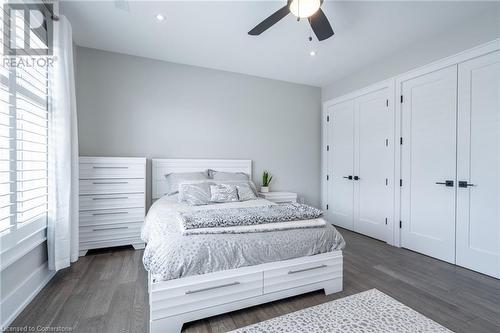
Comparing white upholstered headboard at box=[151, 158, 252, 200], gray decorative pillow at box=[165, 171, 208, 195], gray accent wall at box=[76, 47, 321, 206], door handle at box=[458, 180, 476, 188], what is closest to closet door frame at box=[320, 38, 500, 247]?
door handle at box=[458, 180, 476, 188]

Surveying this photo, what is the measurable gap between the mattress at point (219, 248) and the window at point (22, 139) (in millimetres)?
969

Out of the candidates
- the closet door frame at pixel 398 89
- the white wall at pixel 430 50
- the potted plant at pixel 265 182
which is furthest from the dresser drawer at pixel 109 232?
the white wall at pixel 430 50

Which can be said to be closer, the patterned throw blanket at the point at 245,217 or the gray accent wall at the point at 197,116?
the patterned throw blanket at the point at 245,217

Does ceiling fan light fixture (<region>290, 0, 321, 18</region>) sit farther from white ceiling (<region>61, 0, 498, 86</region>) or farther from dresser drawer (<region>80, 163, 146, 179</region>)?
dresser drawer (<region>80, 163, 146, 179</region>)

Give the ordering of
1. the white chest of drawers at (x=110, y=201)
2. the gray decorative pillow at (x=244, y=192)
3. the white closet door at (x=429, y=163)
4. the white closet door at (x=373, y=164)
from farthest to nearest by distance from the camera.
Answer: the white closet door at (x=373, y=164)
the gray decorative pillow at (x=244, y=192)
the white chest of drawers at (x=110, y=201)
the white closet door at (x=429, y=163)

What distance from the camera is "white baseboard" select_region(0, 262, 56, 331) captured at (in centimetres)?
157

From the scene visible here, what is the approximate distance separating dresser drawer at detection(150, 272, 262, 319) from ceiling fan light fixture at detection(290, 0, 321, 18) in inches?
85.9

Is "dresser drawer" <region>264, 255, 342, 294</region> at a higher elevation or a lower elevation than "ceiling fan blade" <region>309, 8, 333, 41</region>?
lower

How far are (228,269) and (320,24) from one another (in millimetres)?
2234

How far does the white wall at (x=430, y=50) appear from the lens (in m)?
2.37

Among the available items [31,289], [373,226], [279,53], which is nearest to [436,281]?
[373,226]

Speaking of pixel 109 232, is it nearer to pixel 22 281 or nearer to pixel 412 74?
pixel 22 281

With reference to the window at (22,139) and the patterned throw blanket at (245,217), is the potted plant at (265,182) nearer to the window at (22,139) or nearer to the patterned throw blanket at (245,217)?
the patterned throw blanket at (245,217)

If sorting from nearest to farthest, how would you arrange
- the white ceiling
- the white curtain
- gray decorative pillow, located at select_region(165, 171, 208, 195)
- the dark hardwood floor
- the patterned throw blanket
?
the dark hardwood floor
the patterned throw blanket
the white curtain
the white ceiling
gray decorative pillow, located at select_region(165, 171, 208, 195)
